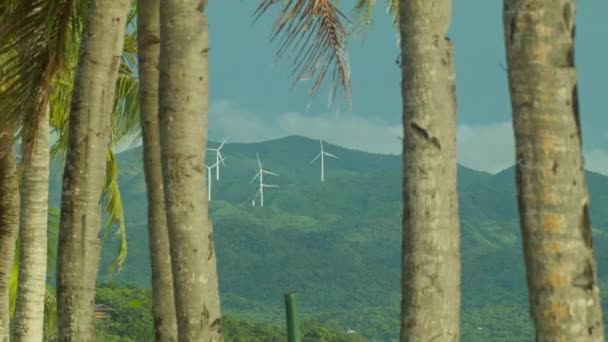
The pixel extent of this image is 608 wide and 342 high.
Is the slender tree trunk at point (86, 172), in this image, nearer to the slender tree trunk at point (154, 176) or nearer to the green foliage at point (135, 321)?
the slender tree trunk at point (154, 176)

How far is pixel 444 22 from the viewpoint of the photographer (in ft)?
26.7

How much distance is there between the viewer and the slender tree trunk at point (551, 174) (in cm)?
520

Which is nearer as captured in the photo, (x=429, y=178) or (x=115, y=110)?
(x=429, y=178)

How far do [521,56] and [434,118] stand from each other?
246 centimetres

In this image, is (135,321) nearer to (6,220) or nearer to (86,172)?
(6,220)

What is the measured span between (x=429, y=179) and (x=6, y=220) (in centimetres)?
989

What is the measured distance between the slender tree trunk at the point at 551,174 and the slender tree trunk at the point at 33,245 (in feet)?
33.3

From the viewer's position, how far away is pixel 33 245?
49.9 ft

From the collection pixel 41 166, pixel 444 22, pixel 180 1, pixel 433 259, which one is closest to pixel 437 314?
pixel 433 259

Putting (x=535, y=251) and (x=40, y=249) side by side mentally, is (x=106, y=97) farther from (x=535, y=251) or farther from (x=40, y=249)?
(x=535, y=251)

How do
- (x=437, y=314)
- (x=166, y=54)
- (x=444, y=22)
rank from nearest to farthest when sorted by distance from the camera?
(x=437, y=314)
(x=444, y=22)
(x=166, y=54)

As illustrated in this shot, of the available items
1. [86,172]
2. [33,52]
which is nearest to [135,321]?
[33,52]

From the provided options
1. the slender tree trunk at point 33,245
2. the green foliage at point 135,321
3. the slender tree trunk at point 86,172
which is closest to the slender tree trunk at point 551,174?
the slender tree trunk at point 86,172

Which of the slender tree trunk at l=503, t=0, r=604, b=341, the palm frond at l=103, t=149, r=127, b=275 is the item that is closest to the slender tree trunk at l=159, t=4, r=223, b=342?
the slender tree trunk at l=503, t=0, r=604, b=341
